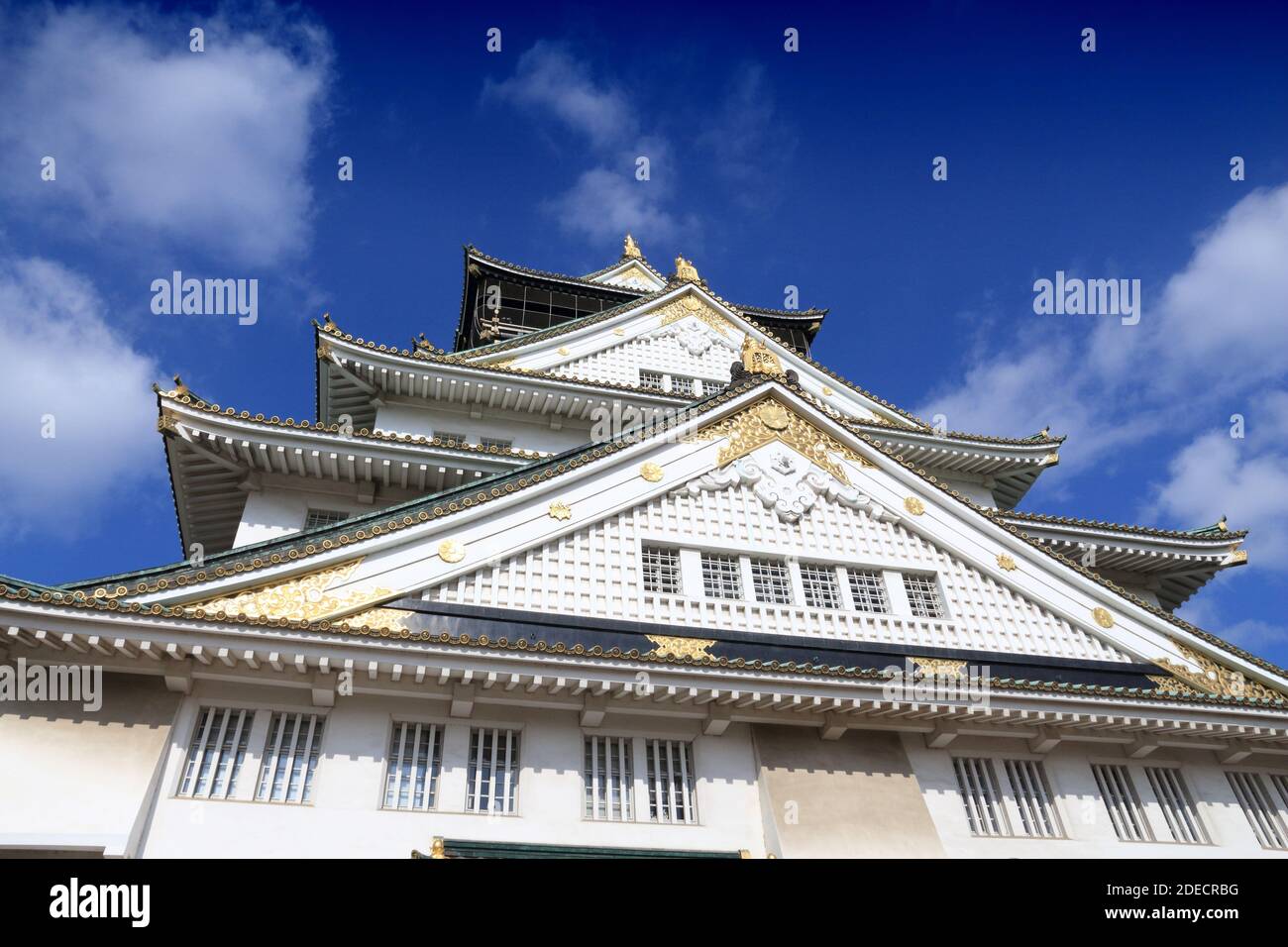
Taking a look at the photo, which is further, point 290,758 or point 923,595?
point 923,595

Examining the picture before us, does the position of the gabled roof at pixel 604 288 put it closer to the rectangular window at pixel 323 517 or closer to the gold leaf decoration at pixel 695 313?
the gold leaf decoration at pixel 695 313

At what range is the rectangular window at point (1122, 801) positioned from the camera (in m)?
12.7

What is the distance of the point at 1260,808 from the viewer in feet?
45.0

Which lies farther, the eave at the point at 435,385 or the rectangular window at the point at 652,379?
the rectangular window at the point at 652,379

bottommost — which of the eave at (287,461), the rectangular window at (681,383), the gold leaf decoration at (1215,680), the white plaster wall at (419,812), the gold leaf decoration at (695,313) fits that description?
the white plaster wall at (419,812)

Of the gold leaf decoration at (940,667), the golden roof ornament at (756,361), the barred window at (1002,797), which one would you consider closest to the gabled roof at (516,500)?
the golden roof ornament at (756,361)

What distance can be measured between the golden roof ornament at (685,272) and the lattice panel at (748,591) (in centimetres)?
1389

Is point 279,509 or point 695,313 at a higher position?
point 695,313

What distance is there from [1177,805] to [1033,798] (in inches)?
111

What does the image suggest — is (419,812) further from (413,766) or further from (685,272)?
(685,272)

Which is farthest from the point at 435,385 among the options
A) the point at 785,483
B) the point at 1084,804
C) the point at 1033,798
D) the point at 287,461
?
the point at 1084,804

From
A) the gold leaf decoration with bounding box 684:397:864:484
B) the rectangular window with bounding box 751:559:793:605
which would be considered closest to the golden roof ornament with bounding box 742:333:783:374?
the gold leaf decoration with bounding box 684:397:864:484
